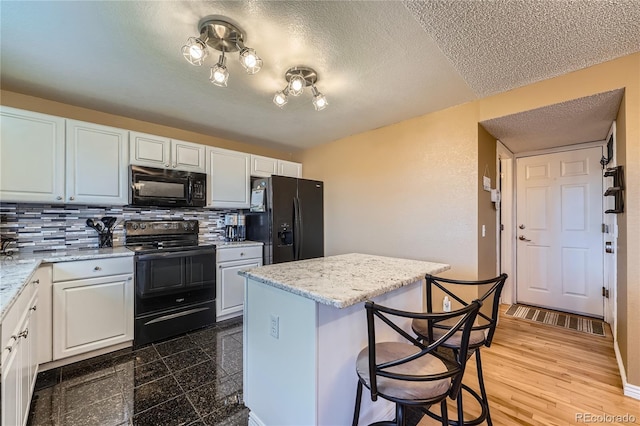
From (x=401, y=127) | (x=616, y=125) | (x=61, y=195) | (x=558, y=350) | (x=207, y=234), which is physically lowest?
(x=558, y=350)

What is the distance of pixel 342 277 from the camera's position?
4.79 feet

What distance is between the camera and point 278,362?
141cm

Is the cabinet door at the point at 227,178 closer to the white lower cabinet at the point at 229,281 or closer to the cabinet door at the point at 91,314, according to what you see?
the white lower cabinet at the point at 229,281

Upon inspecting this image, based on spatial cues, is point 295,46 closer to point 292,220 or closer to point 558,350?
point 292,220

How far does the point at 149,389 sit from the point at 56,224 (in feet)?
6.09

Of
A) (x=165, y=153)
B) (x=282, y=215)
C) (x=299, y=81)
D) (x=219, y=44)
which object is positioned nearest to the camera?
(x=219, y=44)

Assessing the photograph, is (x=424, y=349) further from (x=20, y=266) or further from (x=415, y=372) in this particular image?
(x=20, y=266)

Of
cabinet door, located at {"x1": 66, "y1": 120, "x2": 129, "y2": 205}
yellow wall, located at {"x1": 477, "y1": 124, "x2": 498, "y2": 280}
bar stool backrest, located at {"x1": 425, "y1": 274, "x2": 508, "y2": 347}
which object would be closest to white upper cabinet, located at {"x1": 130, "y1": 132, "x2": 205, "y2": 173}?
cabinet door, located at {"x1": 66, "y1": 120, "x2": 129, "y2": 205}

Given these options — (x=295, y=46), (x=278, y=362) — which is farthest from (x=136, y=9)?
(x=278, y=362)

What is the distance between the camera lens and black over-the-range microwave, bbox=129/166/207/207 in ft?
8.89

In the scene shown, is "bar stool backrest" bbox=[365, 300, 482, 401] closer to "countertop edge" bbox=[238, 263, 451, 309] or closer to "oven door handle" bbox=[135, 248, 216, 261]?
"countertop edge" bbox=[238, 263, 451, 309]

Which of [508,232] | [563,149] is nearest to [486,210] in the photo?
[508,232]

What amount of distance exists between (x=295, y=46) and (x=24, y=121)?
230 centimetres

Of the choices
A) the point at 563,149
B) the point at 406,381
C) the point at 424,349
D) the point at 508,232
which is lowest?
the point at 406,381
